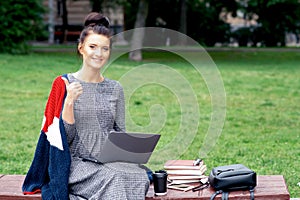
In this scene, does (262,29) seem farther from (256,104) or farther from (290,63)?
(256,104)

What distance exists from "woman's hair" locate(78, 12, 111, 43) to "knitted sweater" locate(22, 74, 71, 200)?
0.33 metres

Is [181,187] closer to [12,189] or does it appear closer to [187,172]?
[187,172]

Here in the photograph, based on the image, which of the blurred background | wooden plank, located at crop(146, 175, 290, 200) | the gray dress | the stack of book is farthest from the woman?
the blurred background

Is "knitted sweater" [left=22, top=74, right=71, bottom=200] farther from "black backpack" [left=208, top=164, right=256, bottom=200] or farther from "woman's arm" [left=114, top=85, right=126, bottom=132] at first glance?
"black backpack" [left=208, top=164, right=256, bottom=200]

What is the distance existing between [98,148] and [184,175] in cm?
73

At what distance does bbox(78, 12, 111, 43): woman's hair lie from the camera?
444 centimetres

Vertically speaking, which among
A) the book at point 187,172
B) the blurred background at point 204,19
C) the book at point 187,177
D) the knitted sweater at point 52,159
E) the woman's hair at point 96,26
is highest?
the woman's hair at point 96,26

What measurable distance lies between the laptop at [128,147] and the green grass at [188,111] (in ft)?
0.77

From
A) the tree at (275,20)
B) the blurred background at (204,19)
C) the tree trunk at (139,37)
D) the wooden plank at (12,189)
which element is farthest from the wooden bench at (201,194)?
the tree at (275,20)

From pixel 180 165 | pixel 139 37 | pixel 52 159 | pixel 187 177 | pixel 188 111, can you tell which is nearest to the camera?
pixel 52 159

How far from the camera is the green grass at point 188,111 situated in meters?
5.01

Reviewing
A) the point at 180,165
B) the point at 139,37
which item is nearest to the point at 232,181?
the point at 180,165

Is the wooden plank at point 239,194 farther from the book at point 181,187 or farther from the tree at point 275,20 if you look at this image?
the tree at point 275,20

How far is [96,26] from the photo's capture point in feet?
14.6
